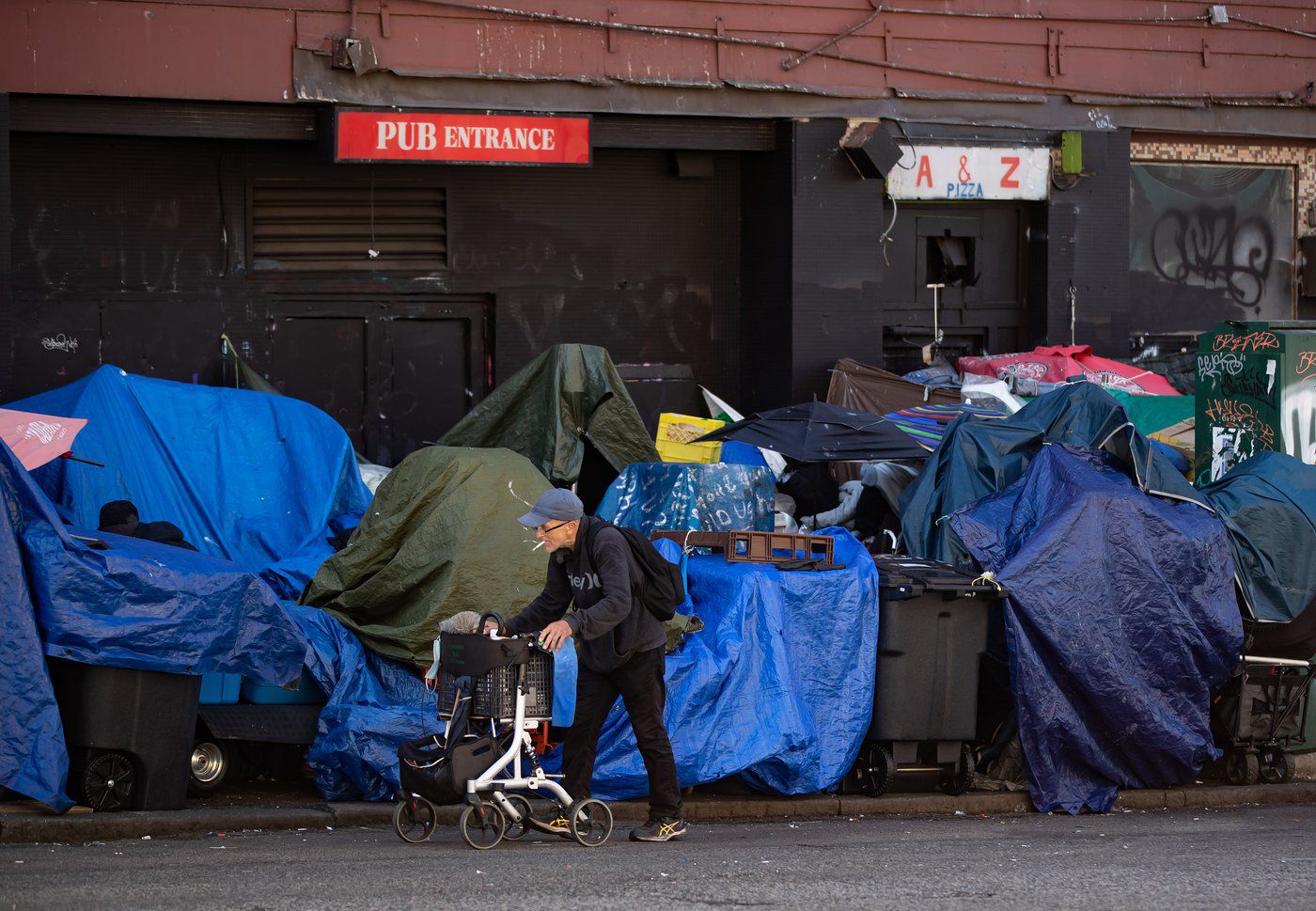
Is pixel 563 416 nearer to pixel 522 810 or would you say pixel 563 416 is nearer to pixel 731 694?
pixel 731 694

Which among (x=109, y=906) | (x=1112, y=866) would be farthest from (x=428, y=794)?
(x=1112, y=866)

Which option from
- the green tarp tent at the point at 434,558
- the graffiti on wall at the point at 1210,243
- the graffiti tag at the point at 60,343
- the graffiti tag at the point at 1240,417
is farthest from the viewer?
the graffiti on wall at the point at 1210,243

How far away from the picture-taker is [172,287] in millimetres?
14281

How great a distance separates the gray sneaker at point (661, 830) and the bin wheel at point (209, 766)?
2550 mm

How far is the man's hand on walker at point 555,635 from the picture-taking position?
302 inches

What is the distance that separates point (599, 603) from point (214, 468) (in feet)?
16.0

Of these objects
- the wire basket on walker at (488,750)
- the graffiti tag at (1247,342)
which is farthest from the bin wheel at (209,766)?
the graffiti tag at (1247,342)

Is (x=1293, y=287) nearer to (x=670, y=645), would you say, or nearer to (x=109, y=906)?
(x=670, y=645)

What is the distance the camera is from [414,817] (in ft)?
26.6

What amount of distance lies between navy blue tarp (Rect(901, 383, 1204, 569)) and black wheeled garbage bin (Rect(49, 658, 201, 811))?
480cm

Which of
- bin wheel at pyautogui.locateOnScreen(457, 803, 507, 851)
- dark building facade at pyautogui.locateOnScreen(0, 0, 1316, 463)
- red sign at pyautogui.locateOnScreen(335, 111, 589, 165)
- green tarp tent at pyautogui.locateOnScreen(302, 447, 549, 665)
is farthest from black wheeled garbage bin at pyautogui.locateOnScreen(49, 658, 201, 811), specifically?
red sign at pyautogui.locateOnScreen(335, 111, 589, 165)

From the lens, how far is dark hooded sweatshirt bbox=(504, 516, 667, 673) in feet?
25.8

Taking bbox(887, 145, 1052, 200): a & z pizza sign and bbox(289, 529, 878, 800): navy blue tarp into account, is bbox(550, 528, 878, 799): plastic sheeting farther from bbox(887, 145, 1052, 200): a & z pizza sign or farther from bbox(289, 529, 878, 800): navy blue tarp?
bbox(887, 145, 1052, 200): a & z pizza sign

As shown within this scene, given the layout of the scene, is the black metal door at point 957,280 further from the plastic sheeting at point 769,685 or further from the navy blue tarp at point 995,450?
the plastic sheeting at point 769,685
